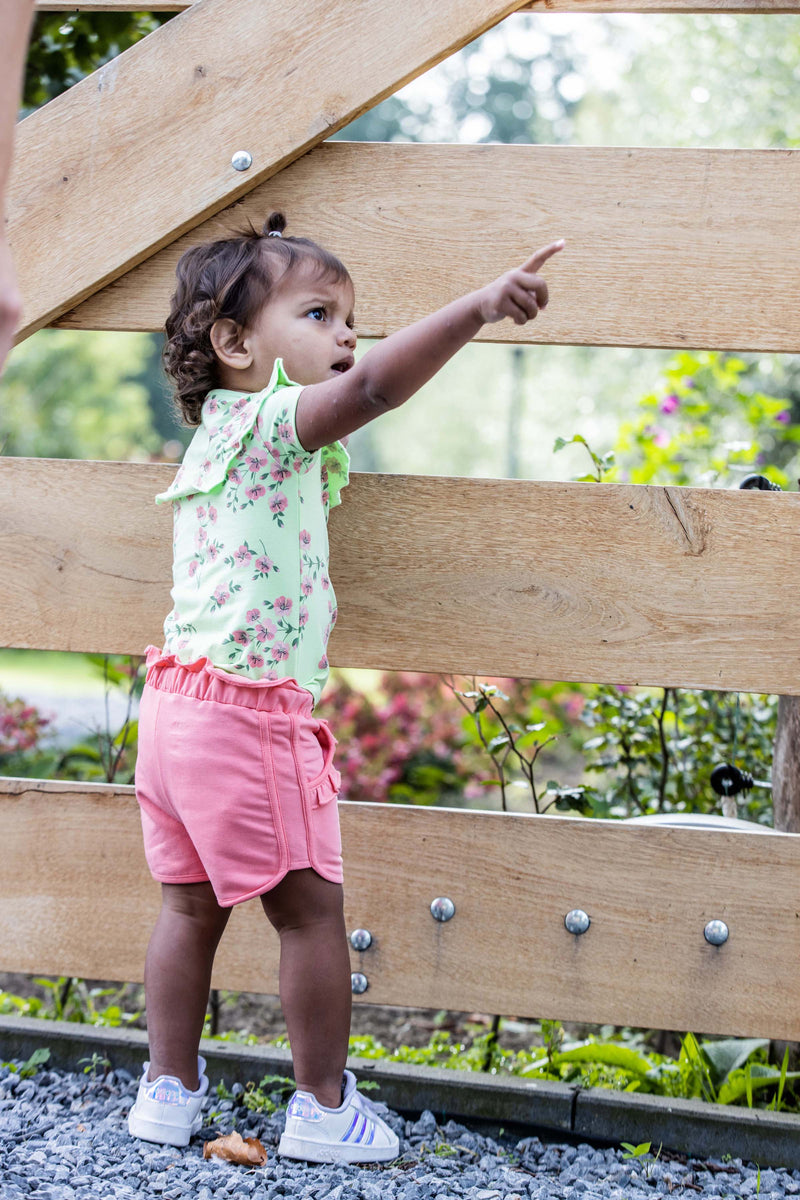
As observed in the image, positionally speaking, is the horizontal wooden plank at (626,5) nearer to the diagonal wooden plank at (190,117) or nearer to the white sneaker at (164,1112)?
the diagonal wooden plank at (190,117)

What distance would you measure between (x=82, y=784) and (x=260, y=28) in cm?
147

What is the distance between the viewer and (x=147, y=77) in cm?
208

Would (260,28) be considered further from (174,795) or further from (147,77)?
(174,795)

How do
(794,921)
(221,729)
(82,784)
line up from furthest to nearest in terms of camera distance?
(82,784) < (794,921) < (221,729)

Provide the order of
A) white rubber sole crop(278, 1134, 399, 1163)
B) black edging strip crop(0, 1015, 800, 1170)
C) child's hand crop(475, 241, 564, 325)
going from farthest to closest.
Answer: black edging strip crop(0, 1015, 800, 1170)
white rubber sole crop(278, 1134, 399, 1163)
child's hand crop(475, 241, 564, 325)

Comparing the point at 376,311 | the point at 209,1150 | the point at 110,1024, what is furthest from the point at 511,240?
the point at 110,1024

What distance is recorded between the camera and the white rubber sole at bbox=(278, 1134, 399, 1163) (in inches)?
68.6

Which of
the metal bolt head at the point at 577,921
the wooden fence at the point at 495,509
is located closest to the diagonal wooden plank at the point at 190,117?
the wooden fence at the point at 495,509

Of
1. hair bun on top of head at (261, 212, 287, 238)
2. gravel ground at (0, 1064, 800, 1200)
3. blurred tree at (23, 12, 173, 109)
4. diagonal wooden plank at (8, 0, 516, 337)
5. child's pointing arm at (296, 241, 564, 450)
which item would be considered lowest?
gravel ground at (0, 1064, 800, 1200)

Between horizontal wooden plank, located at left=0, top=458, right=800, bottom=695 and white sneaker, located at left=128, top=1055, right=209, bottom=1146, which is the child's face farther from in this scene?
white sneaker, located at left=128, top=1055, right=209, bottom=1146

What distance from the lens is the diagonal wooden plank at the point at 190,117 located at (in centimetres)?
202

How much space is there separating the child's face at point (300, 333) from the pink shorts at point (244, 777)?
0.50 m

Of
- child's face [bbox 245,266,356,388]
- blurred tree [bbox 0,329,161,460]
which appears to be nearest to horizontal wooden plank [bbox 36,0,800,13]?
child's face [bbox 245,266,356,388]

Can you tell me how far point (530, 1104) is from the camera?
196 centimetres
